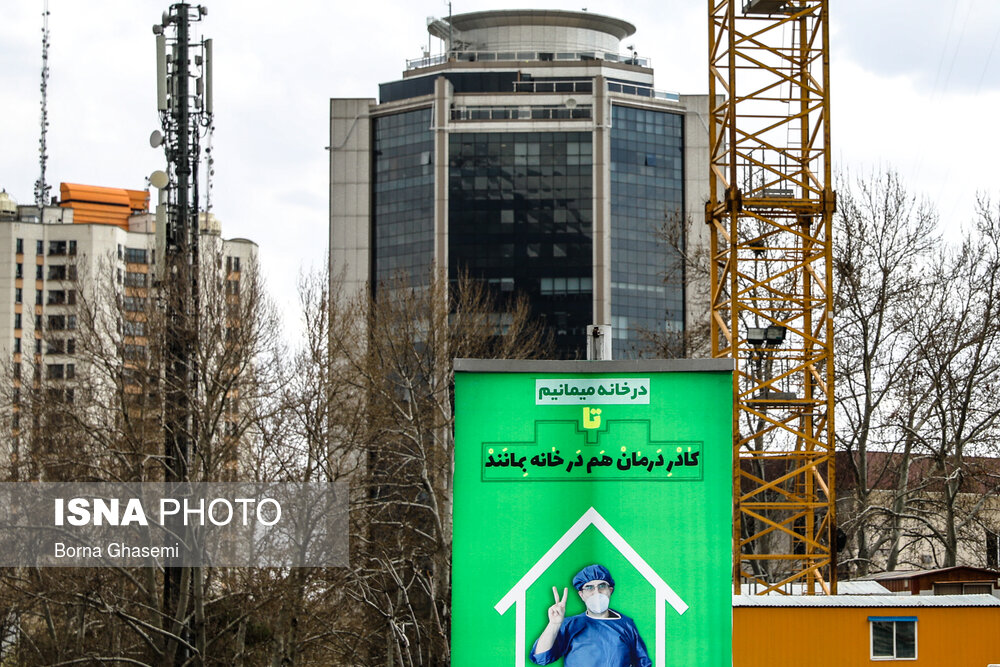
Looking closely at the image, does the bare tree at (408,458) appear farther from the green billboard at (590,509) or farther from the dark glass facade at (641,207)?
the dark glass facade at (641,207)

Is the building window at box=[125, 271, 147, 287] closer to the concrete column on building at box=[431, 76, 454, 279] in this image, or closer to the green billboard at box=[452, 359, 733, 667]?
the green billboard at box=[452, 359, 733, 667]

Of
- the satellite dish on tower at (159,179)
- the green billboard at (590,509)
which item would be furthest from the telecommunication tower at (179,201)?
the green billboard at (590,509)

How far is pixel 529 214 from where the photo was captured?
12088cm

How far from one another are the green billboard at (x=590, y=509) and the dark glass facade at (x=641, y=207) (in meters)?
108

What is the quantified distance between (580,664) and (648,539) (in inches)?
37.4

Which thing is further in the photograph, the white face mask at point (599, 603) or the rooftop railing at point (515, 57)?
the rooftop railing at point (515, 57)

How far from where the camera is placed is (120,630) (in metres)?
42.2

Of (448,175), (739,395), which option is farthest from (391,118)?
(739,395)

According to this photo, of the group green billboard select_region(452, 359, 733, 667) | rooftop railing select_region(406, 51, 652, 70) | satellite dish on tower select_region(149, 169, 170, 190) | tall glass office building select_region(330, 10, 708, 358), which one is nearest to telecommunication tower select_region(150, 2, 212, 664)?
satellite dish on tower select_region(149, 169, 170, 190)

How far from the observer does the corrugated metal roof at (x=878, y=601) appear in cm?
2923

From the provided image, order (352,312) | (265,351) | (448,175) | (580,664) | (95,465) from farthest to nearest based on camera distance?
1. (448,175)
2. (352,312)
3. (265,351)
4. (95,465)
5. (580,664)

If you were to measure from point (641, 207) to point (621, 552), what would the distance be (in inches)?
4429

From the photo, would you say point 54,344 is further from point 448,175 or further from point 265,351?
point 448,175

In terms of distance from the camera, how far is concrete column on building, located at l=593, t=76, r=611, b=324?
4712 inches
